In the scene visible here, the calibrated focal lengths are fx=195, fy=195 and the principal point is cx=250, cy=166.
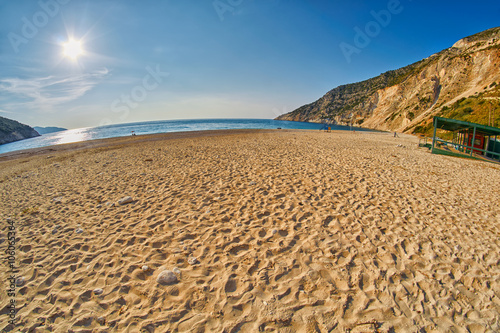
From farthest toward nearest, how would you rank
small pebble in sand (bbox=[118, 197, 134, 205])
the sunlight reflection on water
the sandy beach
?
the sunlight reflection on water → small pebble in sand (bbox=[118, 197, 134, 205]) → the sandy beach

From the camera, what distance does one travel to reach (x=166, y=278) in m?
3.52

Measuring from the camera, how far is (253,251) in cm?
421

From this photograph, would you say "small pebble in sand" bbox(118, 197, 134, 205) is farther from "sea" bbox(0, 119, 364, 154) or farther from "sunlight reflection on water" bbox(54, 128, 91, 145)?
"sunlight reflection on water" bbox(54, 128, 91, 145)

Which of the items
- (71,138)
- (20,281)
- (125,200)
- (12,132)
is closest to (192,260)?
(20,281)

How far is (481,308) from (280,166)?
26.1 feet

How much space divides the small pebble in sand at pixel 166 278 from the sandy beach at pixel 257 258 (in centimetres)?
2

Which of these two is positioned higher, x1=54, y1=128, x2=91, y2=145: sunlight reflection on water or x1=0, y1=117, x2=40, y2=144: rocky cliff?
x1=0, y1=117, x2=40, y2=144: rocky cliff

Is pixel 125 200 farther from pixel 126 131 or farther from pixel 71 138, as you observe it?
pixel 71 138

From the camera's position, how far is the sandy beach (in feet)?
9.62

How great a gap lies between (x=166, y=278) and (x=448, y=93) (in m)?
69.3

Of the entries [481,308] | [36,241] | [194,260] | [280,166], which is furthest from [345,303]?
[280,166]

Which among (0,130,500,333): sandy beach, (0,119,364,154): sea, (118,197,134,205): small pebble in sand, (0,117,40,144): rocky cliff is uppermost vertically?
(0,117,40,144): rocky cliff

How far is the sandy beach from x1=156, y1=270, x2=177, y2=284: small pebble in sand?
0.02 m

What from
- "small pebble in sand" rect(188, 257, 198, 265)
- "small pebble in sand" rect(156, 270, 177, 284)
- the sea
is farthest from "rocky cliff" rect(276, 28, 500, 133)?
"small pebble in sand" rect(156, 270, 177, 284)
